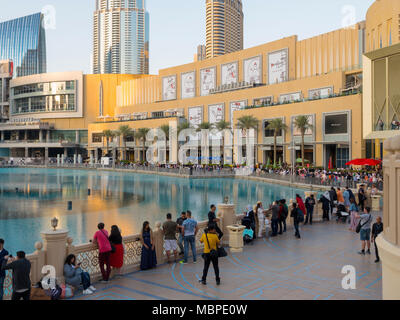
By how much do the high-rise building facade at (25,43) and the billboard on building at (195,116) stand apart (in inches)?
4591

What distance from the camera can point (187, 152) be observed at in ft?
262

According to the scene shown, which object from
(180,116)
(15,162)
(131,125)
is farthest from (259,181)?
(15,162)

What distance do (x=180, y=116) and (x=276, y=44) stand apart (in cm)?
2558

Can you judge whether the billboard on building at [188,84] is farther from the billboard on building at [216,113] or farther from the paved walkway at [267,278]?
the paved walkway at [267,278]

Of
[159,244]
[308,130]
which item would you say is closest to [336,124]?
[308,130]

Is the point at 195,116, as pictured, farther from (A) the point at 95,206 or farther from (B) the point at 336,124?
(A) the point at 95,206

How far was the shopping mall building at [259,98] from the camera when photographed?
25984 millimetres

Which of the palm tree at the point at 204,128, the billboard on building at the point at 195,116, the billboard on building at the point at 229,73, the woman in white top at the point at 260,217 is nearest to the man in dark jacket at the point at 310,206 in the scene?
the woman in white top at the point at 260,217

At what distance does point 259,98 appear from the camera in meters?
69.9

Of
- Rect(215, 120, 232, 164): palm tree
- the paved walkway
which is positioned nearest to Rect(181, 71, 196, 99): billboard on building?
Rect(215, 120, 232, 164): palm tree

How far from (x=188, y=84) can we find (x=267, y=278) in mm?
81395

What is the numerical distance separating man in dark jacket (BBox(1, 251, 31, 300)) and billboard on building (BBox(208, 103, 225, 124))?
228 ft

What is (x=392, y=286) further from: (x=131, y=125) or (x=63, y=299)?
(x=131, y=125)

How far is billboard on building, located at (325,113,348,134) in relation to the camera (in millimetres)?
51219
